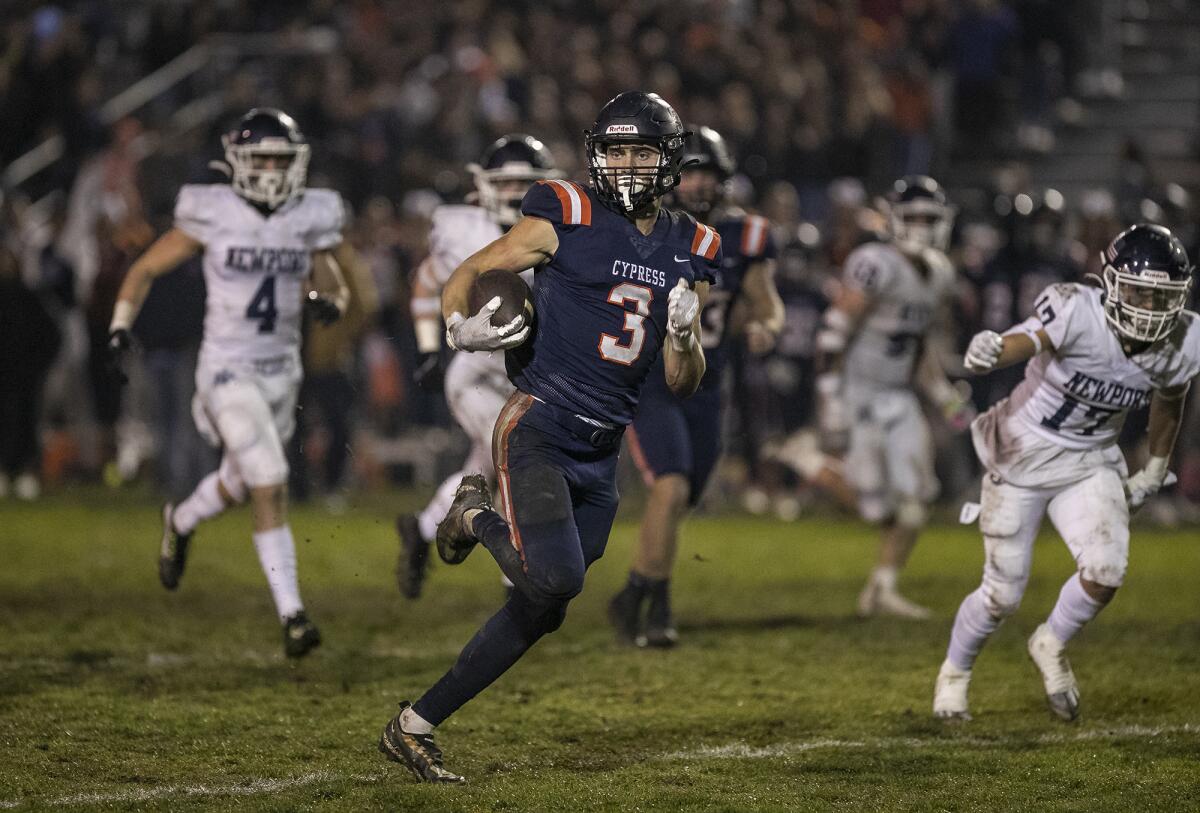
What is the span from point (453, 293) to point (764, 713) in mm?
1867

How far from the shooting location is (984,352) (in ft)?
17.3

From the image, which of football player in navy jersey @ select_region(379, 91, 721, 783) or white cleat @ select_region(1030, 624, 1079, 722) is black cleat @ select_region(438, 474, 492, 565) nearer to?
football player in navy jersey @ select_region(379, 91, 721, 783)

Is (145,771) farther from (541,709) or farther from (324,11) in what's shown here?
(324,11)

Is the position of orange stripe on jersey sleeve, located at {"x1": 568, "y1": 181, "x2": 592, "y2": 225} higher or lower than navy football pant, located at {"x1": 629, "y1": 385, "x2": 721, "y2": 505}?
higher

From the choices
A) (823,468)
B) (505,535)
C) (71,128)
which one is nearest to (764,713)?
(505,535)

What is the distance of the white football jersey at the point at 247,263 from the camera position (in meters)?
6.66

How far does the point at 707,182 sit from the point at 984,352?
2.01m

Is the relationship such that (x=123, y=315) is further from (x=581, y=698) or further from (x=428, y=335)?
(x=581, y=698)

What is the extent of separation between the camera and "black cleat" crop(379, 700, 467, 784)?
183 inches

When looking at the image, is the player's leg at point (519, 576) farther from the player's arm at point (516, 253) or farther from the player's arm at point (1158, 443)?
the player's arm at point (1158, 443)

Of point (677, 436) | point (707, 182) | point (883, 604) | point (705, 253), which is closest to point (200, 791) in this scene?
point (705, 253)

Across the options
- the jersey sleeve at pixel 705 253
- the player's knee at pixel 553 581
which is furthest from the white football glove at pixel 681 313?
the player's knee at pixel 553 581

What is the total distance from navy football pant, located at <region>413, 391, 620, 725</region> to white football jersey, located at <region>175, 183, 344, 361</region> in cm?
217

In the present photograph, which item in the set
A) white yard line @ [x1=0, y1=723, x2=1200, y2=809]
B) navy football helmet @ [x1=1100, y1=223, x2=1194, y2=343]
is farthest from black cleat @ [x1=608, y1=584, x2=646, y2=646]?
navy football helmet @ [x1=1100, y1=223, x2=1194, y2=343]
